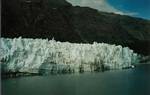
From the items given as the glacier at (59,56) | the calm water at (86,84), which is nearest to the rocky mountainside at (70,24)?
the glacier at (59,56)

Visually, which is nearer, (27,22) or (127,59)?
(27,22)

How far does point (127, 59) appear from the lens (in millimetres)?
2068

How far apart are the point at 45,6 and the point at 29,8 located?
0.09 m

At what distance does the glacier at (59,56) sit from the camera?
6.15 feet

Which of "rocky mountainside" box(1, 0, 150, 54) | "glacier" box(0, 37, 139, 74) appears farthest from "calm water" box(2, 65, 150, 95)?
"rocky mountainside" box(1, 0, 150, 54)

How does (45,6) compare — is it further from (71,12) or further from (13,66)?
(13,66)

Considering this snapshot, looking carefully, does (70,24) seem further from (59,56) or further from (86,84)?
(86,84)

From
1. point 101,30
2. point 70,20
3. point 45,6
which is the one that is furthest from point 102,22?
point 45,6

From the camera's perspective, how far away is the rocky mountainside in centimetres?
189

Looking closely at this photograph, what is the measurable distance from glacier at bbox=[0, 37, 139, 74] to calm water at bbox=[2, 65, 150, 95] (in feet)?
0.13

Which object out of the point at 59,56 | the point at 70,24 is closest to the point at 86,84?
the point at 59,56

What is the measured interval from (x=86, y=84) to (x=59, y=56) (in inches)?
8.4

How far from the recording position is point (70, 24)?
6.53ft

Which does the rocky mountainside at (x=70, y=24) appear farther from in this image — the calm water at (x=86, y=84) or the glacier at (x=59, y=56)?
the calm water at (x=86, y=84)
